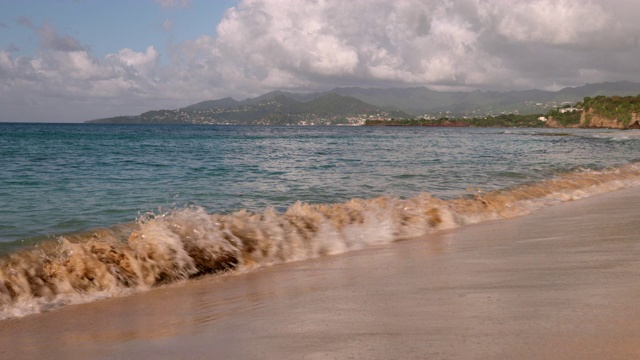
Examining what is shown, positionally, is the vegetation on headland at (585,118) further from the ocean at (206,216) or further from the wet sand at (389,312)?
the wet sand at (389,312)

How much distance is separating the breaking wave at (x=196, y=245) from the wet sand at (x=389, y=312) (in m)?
0.40

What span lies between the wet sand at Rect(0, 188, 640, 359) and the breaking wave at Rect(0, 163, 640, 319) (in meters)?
0.40

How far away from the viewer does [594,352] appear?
8.99 feet

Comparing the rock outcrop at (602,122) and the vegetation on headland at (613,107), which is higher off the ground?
the vegetation on headland at (613,107)

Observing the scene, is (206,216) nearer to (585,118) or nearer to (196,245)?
(196,245)

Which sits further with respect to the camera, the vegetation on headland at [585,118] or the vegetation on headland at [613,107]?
the vegetation on headland at [585,118]

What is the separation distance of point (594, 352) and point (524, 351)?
0.33 metres

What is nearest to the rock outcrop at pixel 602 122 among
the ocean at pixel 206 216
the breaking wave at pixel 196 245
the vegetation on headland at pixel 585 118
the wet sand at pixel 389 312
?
the vegetation on headland at pixel 585 118

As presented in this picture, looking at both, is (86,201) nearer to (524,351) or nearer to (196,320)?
(196,320)

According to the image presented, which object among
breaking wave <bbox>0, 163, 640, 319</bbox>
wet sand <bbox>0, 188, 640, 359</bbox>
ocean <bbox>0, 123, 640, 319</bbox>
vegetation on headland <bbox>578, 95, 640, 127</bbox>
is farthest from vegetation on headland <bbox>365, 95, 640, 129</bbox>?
wet sand <bbox>0, 188, 640, 359</bbox>

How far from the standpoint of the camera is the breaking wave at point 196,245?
5.50 metres

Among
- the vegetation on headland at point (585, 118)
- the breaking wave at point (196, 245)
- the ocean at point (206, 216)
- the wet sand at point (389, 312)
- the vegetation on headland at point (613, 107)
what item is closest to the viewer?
the wet sand at point (389, 312)

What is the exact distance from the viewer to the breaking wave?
5496 mm

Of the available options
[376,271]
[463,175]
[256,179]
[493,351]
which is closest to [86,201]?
[256,179]
